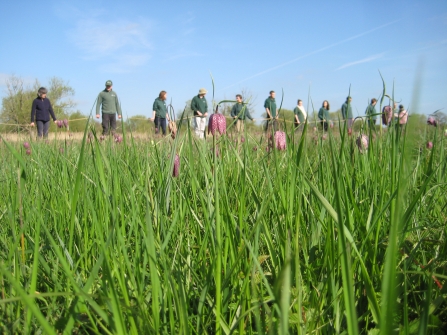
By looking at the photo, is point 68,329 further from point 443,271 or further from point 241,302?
point 443,271

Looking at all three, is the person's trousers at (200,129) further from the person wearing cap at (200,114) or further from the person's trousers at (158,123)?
the person's trousers at (158,123)

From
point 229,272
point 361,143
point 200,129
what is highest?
point 200,129

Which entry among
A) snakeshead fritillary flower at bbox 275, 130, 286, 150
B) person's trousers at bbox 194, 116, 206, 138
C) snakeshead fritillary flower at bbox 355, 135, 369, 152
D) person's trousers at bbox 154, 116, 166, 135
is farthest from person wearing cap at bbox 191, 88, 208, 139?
snakeshead fritillary flower at bbox 355, 135, 369, 152

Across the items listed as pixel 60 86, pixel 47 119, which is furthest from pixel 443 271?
pixel 60 86

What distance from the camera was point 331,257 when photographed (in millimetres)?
781

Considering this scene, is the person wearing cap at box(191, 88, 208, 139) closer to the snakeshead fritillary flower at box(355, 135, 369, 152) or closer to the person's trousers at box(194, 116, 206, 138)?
the person's trousers at box(194, 116, 206, 138)

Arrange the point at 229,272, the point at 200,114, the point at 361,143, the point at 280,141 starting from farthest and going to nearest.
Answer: the point at 280,141
the point at 361,143
the point at 200,114
the point at 229,272

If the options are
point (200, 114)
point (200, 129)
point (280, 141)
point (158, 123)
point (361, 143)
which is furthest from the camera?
point (158, 123)

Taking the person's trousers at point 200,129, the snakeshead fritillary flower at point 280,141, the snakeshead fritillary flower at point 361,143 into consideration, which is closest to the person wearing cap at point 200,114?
the person's trousers at point 200,129

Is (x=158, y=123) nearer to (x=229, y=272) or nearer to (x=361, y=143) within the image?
(x=361, y=143)

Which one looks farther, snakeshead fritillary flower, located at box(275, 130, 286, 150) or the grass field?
snakeshead fritillary flower, located at box(275, 130, 286, 150)

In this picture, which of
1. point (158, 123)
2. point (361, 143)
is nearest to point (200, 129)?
point (158, 123)

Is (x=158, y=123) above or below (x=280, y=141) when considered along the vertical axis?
above

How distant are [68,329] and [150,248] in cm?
15
